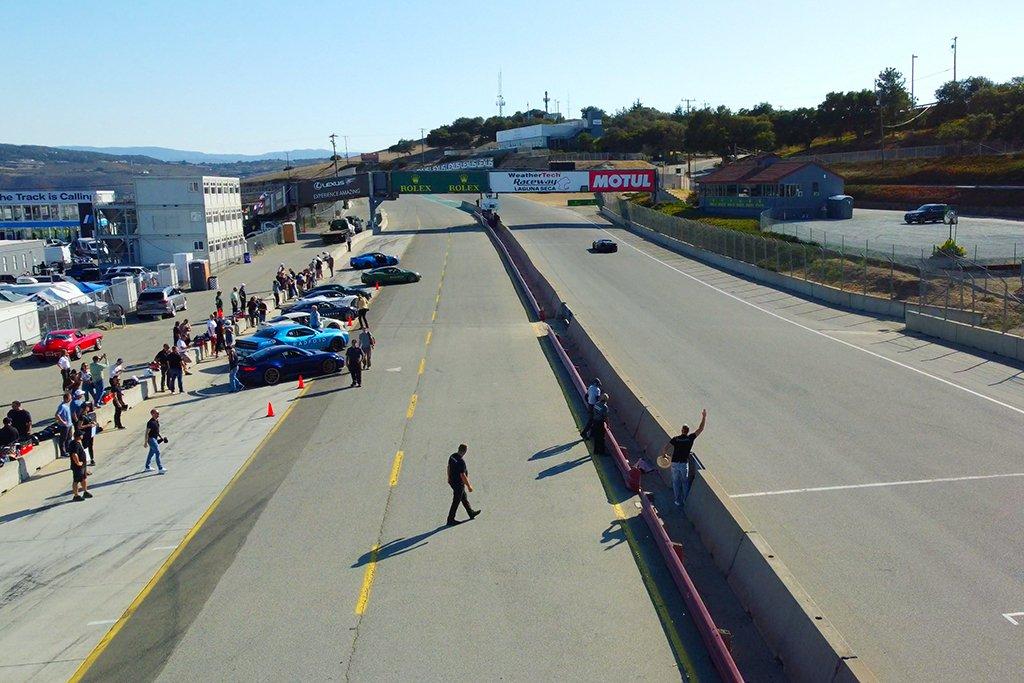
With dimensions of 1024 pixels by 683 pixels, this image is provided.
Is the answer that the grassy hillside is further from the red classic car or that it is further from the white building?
the red classic car

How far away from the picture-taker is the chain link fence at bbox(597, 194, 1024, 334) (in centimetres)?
2898

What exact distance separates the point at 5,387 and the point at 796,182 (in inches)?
2183

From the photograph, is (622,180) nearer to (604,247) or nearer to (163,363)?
(604,247)

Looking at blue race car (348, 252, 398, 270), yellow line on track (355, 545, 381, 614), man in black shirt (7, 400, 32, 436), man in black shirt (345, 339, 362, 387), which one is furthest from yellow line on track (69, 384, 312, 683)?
blue race car (348, 252, 398, 270)

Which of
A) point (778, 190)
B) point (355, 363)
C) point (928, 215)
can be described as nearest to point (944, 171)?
point (778, 190)

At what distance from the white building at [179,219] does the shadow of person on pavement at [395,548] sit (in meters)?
46.3

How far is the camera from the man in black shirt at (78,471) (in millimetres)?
17078

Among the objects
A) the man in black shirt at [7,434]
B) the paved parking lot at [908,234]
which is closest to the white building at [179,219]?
the paved parking lot at [908,234]

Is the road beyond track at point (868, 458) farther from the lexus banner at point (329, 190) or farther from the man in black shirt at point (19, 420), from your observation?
the lexus banner at point (329, 190)

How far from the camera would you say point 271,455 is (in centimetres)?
1933

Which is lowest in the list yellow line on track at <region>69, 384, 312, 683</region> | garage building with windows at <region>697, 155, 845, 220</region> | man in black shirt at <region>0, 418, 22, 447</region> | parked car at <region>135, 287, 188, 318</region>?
yellow line on track at <region>69, 384, 312, 683</region>

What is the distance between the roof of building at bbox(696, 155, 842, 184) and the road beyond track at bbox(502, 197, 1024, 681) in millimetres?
34079

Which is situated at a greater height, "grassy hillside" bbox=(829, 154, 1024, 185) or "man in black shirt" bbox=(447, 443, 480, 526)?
"grassy hillside" bbox=(829, 154, 1024, 185)

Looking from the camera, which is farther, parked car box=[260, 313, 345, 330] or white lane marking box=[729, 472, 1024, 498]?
parked car box=[260, 313, 345, 330]
